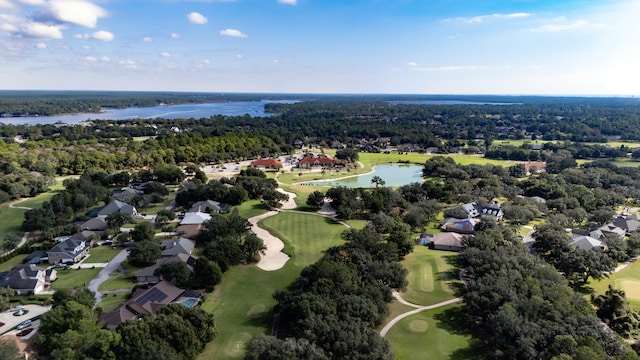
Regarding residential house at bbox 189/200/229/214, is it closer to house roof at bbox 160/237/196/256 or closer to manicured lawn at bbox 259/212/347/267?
manicured lawn at bbox 259/212/347/267

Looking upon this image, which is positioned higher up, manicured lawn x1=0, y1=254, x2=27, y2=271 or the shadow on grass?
manicured lawn x1=0, y1=254, x2=27, y2=271

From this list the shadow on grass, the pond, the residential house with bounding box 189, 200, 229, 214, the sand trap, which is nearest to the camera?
the shadow on grass

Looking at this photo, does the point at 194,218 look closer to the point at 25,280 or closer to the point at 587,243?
the point at 25,280

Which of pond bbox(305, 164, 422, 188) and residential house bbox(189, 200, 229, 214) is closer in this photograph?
residential house bbox(189, 200, 229, 214)

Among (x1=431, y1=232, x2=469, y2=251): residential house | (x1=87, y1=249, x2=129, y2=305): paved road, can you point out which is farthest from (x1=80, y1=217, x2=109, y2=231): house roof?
(x1=431, y1=232, x2=469, y2=251): residential house

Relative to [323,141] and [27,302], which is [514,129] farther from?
[27,302]

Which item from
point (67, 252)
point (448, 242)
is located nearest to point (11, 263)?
point (67, 252)
